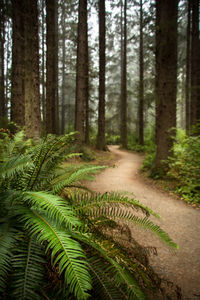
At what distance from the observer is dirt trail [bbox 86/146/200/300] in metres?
2.45

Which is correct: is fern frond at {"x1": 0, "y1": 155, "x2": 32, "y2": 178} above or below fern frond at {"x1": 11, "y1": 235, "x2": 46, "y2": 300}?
above

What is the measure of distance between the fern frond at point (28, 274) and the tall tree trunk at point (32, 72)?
5.45 metres

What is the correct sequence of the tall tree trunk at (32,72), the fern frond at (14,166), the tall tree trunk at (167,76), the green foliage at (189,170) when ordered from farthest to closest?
the tall tree trunk at (167,76) → the tall tree trunk at (32,72) → the green foliage at (189,170) → the fern frond at (14,166)

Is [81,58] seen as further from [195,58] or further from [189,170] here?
[189,170]

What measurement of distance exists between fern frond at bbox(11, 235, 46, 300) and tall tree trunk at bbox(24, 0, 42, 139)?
17.9ft

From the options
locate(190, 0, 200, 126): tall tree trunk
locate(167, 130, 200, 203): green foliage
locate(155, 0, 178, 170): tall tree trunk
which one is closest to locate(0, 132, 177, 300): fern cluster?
locate(167, 130, 200, 203): green foliage

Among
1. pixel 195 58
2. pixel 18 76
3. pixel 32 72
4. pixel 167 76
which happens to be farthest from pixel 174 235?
pixel 195 58

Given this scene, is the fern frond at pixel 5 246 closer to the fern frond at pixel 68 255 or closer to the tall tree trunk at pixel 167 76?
the fern frond at pixel 68 255

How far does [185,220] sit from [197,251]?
1166 mm

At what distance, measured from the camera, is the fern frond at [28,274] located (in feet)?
4.03

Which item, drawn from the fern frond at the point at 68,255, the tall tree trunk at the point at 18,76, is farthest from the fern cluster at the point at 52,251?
the tall tree trunk at the point at 18,76

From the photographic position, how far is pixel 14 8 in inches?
292

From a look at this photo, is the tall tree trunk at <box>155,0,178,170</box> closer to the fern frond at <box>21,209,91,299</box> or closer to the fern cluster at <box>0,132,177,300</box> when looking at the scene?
the fern cluster at <box>0,132,177,300</box>

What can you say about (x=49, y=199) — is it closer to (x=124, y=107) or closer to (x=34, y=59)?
(x=34, y=59)
